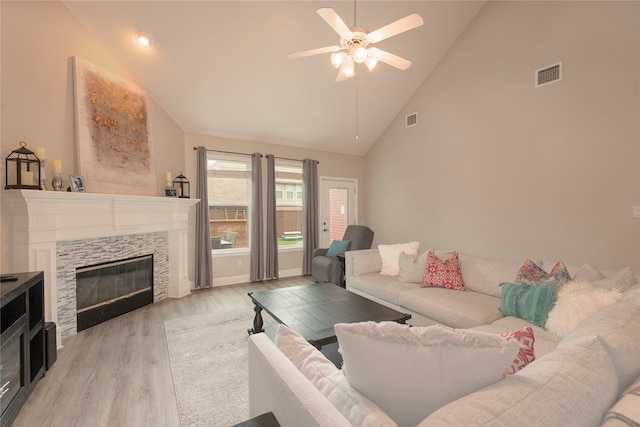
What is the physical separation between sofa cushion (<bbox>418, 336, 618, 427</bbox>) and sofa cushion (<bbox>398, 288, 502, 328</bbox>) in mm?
1451

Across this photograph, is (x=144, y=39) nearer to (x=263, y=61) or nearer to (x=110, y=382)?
(x=263, y=61)

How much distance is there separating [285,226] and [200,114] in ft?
8.00

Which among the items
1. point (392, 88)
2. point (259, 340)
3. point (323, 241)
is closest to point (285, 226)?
point (323, 241)

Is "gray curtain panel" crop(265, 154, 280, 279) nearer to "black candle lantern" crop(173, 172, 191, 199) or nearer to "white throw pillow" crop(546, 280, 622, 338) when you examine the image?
"black candle lantern" crop(173, 172, 191, 199)

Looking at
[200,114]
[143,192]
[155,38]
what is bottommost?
[143,192]

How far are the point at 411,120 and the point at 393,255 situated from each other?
294cm

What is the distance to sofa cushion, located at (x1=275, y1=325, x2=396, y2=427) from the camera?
767 millimetres

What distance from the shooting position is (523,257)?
385 centimetres

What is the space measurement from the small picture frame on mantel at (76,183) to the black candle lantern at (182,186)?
1269mm

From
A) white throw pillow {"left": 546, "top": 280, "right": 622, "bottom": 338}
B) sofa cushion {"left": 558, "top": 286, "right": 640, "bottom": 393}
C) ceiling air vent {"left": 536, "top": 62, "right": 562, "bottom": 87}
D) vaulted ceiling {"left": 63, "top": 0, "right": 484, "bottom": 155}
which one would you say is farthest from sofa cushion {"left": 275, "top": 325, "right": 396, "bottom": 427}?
ceiling air vent {"left": 536, "top": 62, "right": 562, "bottom": 87}

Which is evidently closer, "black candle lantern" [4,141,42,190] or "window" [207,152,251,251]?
"black candle lantern" [4,141,42,190]

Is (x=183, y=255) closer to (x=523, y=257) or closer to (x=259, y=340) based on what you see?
(x=259, y=340)

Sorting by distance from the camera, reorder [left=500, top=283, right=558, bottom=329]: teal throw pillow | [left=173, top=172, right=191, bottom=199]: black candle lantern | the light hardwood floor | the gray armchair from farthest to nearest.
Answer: the gray armchair → [left=173, top=172, right=191, bottom=199]: black candle lantern → [left=500, top=283, right=558, bottom=329]: teal throw pillow → the light hardwood floor

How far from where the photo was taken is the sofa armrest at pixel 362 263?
3.70 m
